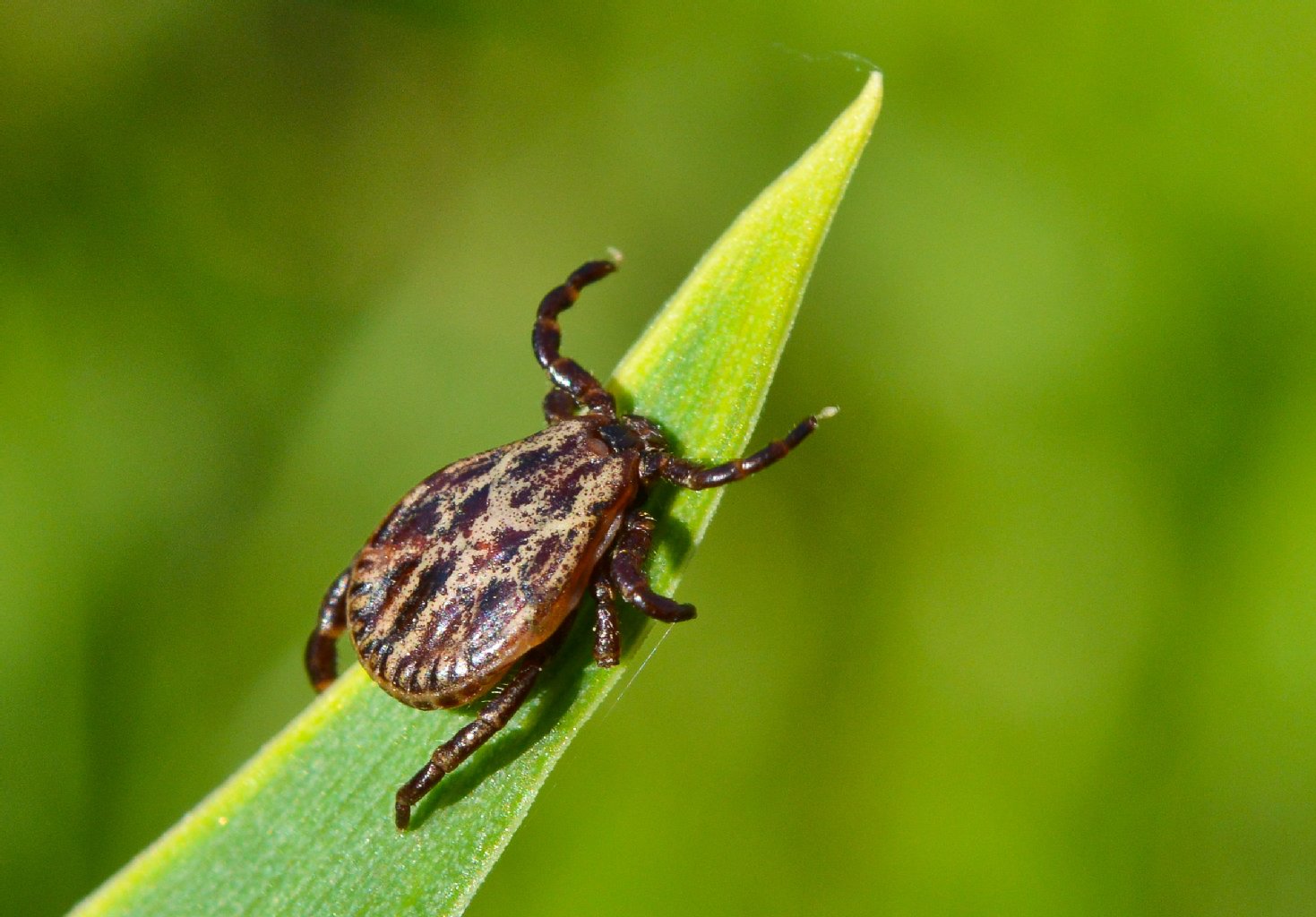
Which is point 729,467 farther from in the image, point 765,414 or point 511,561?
point 765,414

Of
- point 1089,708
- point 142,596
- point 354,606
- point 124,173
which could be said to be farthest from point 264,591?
point 1089,708

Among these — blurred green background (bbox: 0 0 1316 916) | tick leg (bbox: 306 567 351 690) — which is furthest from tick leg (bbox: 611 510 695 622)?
blurred green background (bbox: 0 0 1316 916)

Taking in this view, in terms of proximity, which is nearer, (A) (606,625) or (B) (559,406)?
(A) (606,625)

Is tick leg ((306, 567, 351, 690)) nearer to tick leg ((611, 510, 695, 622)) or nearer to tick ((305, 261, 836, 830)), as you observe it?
tick ((305, 261, 836, 830))

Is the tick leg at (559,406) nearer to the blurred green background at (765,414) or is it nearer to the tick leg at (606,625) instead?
the tick leg at (606,625)

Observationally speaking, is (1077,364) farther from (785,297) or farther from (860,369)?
(785,297)

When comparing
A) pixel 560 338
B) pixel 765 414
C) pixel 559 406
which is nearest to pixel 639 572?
pixel 559 406
